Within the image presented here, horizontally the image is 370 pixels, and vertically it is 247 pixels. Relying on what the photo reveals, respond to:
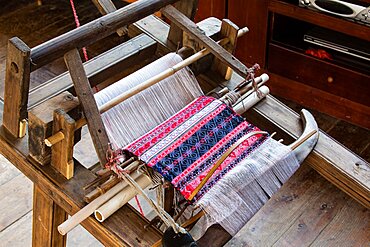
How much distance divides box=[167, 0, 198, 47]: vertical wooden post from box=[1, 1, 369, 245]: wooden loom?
0.42 ft

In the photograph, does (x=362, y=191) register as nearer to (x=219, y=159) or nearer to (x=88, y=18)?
(x=219, y=159)

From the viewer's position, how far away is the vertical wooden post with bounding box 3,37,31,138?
41.9 inches

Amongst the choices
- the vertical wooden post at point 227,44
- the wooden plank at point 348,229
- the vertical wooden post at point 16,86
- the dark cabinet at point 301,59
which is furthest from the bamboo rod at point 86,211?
the dark cabinet at point 301,59

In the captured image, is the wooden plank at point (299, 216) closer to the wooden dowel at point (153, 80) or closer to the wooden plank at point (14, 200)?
the wooden plank at point (14, 200)

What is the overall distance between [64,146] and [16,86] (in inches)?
5.5

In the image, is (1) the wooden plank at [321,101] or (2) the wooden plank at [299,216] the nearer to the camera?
(2) the wooden plank at [299,216]

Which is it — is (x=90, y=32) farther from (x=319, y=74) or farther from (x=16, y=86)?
(x=319, y=74)

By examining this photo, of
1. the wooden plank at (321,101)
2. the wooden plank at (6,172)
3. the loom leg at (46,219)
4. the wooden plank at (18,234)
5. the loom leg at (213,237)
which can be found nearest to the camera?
the loom leg at (213,237)

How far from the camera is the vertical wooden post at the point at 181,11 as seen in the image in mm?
1388

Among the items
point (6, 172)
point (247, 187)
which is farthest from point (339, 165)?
point (6, 172)

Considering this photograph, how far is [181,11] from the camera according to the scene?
1408mm

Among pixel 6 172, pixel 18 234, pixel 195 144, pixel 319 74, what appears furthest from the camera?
pixel 319 74

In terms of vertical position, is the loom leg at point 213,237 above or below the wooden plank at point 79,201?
below

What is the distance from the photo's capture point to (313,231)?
2.03 meters
